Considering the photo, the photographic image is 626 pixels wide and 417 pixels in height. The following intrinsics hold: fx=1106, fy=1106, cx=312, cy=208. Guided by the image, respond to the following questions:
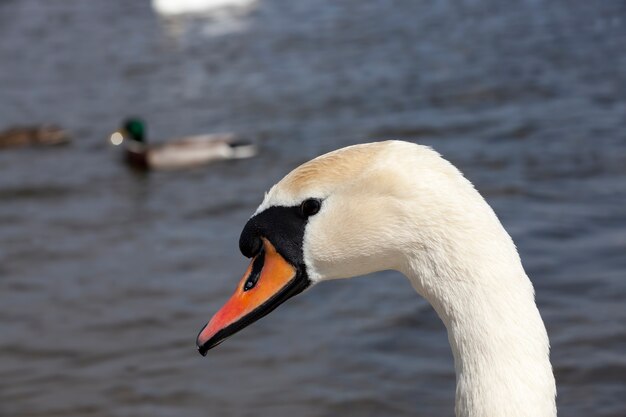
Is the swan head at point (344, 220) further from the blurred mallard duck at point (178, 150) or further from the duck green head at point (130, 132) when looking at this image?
the duck green head at point (130, 132)

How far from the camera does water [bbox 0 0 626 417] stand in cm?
637

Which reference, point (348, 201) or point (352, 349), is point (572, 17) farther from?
point (348, 201)

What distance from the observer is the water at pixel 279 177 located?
6371 mm

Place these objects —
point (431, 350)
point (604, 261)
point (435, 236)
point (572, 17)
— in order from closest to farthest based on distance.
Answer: point (435, 236) → point (431, 350) → point (604, 261) → point (572, 17)

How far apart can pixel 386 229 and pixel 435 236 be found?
17 cm

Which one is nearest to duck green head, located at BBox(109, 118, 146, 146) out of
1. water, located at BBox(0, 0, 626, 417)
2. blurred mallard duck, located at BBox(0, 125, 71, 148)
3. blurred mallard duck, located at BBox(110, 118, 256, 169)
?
blurred mallard duck, located at BBox(110, 118, 256, 169)

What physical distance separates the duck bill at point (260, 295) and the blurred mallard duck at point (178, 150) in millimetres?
8804

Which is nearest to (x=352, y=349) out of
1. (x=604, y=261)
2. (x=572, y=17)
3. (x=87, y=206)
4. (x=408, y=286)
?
(x=408, y=286)

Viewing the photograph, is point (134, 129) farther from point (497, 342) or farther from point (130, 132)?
point (497, 342)

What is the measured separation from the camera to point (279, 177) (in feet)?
36.4

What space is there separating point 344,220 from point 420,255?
0.89 ft

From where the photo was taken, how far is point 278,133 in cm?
1288

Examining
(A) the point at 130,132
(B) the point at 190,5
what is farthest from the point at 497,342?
(B) the point at 190,5

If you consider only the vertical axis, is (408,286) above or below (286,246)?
below
